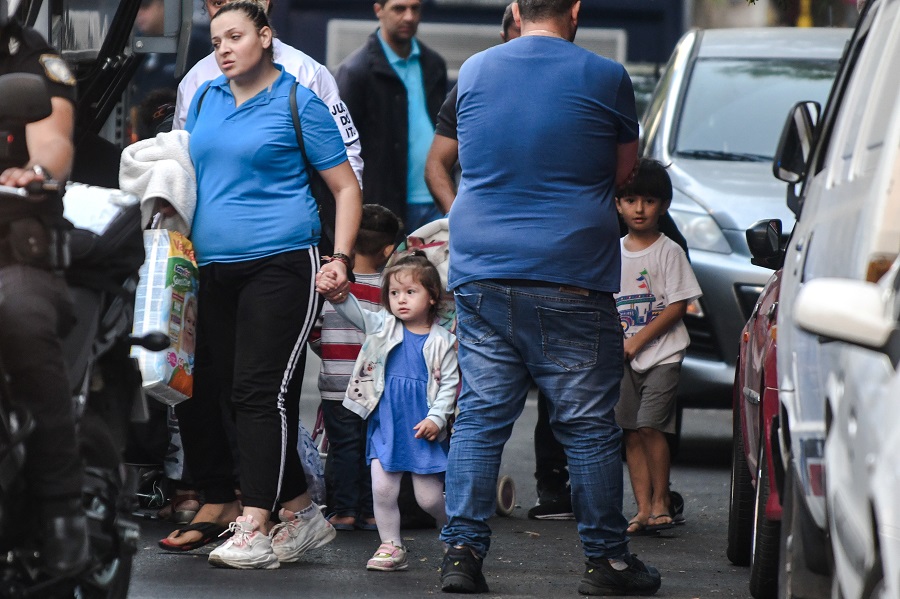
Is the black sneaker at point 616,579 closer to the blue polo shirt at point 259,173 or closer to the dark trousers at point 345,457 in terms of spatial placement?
the blue polo shirt at point 259,173

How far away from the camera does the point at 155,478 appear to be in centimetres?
754

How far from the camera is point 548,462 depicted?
770 cm

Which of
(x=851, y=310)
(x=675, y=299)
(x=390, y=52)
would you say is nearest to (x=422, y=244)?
(x=675, y=299)

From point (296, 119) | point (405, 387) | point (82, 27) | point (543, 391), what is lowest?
point (405, 387)

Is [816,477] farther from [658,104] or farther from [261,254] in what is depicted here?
[658,104]

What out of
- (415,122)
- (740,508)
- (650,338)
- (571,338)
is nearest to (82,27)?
(415,122)

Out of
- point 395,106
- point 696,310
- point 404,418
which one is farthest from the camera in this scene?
point 395,106

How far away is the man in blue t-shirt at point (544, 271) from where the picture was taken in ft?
18.5

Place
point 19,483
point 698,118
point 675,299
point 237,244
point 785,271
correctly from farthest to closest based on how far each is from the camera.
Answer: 1. point 698,118
2. point 675,299
3. point 237,244
4. point 785,271
5. point 19,483

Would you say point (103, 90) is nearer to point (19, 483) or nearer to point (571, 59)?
point (571, 59)

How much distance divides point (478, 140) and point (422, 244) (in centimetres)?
152

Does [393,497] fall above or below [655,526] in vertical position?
above

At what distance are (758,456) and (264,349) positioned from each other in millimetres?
1742

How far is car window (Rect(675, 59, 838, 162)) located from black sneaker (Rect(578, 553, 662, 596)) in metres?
4.13
